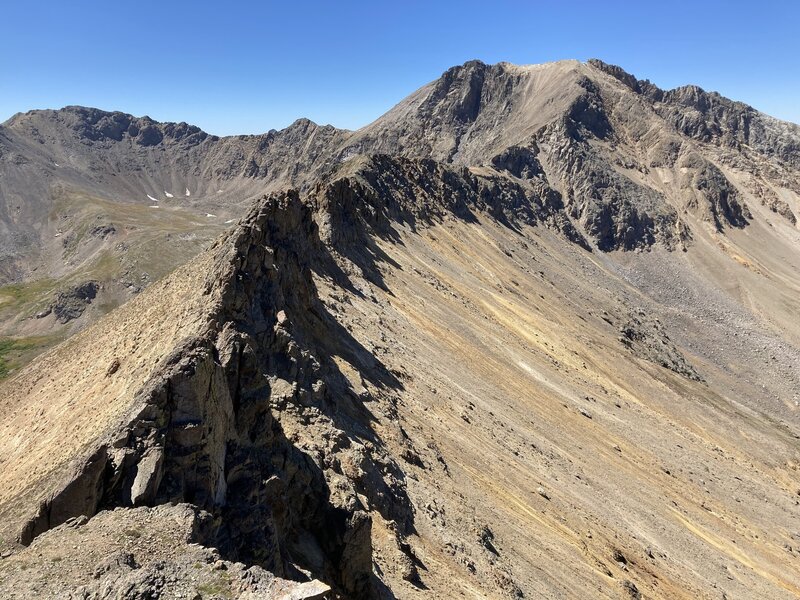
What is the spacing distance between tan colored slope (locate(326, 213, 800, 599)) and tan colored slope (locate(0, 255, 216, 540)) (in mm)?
11152

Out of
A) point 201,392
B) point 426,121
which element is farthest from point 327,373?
point 426,121

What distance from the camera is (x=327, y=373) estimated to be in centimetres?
2759

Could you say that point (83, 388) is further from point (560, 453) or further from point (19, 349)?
point (19, 349)

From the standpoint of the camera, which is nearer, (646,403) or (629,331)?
(646,403)

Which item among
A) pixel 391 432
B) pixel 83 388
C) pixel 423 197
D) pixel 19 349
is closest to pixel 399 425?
pixel 391 432

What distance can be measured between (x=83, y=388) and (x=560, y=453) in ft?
102

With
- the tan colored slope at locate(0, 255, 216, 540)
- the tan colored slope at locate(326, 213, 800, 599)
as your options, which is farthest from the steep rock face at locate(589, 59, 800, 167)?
the tan colored slope at locate(0, 255, 216, 540)

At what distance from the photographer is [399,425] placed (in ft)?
96.5

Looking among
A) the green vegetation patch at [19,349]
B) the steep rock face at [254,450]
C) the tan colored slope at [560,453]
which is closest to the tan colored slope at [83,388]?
the steep rock face at [254,450]

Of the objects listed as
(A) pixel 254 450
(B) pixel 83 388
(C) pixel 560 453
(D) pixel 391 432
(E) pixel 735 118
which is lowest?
(C) pixel 560 453

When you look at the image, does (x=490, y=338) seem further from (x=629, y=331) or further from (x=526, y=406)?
(x=629, y=331)

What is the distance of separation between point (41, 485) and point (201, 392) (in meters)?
5.21

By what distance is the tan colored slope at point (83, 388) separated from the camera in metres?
16.7

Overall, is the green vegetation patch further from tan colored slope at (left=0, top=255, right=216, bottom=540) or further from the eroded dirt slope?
tan colored slope at (left=0, top=255, right=216, bottom=540)
